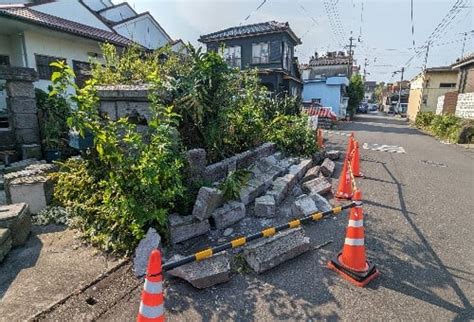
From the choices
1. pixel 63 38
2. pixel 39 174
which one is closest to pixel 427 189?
pixel 39 174

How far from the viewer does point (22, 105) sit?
5.93 meters

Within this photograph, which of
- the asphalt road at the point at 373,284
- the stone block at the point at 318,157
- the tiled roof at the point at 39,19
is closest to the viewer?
the asphalt road at the point at 373,284

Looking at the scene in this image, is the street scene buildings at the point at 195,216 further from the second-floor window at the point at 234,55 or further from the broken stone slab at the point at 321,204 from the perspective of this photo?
the second-floor window at the point at 234,55

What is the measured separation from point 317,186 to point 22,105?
20.1ft

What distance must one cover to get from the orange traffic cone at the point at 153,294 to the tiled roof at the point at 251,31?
2253 cm

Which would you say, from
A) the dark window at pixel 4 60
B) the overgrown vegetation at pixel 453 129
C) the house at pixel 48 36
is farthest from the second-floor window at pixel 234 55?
the dark window at pixel 4 60

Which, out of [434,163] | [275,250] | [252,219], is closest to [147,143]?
[252,219]

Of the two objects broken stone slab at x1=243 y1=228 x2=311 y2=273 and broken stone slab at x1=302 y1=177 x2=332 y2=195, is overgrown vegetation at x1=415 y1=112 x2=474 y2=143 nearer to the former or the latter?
broken stone slab at x1=302 y1=177 x2=332 y2=195

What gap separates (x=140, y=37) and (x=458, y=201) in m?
18.3

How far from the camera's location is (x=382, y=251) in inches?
148

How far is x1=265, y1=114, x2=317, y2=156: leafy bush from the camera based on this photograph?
7641 mm

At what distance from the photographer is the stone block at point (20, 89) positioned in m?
5.77

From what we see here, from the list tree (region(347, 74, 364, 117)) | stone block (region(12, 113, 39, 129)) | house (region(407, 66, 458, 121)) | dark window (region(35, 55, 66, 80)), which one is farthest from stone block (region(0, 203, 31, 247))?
tree (region(347, 74, 364, 117))

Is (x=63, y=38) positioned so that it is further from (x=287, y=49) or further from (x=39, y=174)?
(x=287, y=49)
